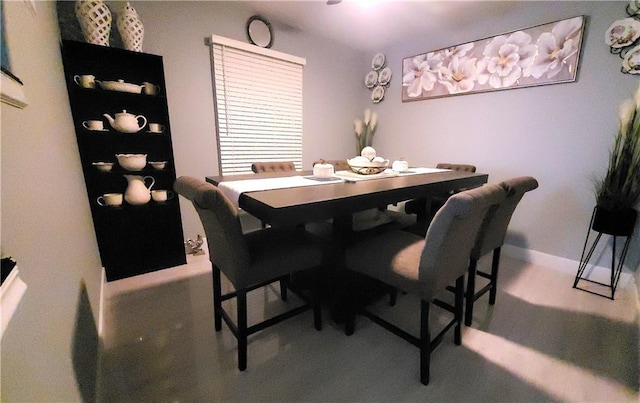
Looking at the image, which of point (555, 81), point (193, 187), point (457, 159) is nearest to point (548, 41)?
point (555, 81)

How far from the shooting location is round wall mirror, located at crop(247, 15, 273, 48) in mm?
2516

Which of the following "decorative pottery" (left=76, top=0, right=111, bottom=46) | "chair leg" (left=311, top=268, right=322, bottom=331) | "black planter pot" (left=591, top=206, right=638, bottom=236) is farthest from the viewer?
"black planter pot" (left=591, top=206, right=638, bottom=236)

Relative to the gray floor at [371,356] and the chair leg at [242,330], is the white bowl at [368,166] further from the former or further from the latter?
the chair leg at [242,330]

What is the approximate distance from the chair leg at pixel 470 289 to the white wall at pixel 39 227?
5.87 ft

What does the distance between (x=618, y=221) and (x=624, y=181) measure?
0.93 ft

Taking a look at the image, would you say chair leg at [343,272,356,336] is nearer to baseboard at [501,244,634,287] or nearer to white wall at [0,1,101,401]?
white wall at [0,1,101,401]

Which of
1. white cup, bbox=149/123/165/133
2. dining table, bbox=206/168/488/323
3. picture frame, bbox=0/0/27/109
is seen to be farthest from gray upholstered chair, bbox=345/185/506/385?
white cup, bbox=149/123/165/133

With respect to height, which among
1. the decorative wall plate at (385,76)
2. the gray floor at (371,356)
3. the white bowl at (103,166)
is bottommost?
the gray floor at (371,356)

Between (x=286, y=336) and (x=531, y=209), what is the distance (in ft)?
8.40

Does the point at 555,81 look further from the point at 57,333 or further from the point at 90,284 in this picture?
the point at 90,284

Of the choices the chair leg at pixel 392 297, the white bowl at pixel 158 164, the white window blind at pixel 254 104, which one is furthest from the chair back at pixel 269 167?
the chair leg at pixel 392 297

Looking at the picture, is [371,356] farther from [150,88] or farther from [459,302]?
[150,88]

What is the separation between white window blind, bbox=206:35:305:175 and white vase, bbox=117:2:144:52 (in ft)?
1.99

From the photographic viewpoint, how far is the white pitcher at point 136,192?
1983 mm
